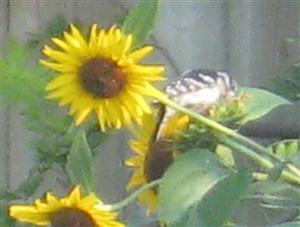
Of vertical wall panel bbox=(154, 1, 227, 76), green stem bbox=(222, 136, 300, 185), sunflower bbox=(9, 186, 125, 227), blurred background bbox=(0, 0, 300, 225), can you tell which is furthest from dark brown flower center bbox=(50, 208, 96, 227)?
vertical wall panel bbox=(154, 1, 227, 76)

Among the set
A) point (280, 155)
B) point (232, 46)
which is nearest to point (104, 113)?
point (280, 155)

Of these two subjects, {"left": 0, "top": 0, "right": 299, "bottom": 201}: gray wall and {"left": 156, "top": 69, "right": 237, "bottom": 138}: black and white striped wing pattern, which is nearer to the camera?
{"left": 156, "top": 69, "right": 237, "bottom": 138}: black and white striped wing pattern

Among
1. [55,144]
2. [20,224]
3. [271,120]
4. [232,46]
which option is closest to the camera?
[20,224]

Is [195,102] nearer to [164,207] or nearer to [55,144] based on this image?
[164,207]

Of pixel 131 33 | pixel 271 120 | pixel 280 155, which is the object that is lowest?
pixel 271 120

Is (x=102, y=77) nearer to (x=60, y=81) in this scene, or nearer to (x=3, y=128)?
(x=60, y=81)

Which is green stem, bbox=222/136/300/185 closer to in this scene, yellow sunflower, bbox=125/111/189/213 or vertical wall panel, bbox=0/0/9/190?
yellow sunflower, bbox=125/111/189/213
